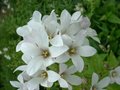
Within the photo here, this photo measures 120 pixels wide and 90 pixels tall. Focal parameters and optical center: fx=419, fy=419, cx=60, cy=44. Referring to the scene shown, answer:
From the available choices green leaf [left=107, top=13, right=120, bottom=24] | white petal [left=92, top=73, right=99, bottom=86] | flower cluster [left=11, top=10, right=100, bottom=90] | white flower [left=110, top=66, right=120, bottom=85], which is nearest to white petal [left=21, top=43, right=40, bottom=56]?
flower cluster [left=11, top=10, right=100, bottom=90]

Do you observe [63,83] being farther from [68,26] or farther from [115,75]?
[115,75]

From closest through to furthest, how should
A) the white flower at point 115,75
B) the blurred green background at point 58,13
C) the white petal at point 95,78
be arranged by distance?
the white petal at point 95,78, the white flower at point 115,75, the blurred green background at point 58,13

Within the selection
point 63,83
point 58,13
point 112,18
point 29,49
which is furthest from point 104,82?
point 112,18

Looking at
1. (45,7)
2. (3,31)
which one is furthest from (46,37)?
(3,31)

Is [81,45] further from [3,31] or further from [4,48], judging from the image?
[3,31]

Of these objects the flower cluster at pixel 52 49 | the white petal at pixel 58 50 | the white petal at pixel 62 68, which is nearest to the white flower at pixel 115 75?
the flower cluster at pixel 52 49

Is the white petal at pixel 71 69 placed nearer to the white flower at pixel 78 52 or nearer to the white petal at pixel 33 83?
the white flower at pixel 78 52

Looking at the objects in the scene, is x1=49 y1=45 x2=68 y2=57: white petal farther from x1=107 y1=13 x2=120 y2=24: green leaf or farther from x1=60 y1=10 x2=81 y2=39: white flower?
x1=107 y1=13 x2=120 y2=24: green leaf
